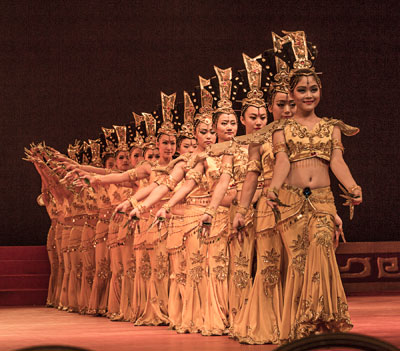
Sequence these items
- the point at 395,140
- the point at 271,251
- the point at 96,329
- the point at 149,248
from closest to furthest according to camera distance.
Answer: the point at 271,251
the point at 96,329
the point at 149,248
the point at 395,140

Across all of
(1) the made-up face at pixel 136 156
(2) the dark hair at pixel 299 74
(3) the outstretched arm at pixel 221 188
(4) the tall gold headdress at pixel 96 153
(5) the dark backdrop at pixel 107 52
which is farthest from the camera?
(5) the dark backdrop at pixel 107 52

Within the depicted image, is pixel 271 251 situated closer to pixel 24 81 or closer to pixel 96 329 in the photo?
pixel 96 329

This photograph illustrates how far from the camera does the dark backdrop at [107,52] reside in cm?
1160

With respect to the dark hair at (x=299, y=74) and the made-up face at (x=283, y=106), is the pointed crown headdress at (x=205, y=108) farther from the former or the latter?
the dark hair at (x=299, y=74)

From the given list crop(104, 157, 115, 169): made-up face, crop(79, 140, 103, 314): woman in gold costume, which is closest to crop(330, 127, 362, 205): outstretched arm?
crop(79, 140, 103, 314): woman in gold costume

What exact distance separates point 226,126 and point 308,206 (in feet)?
5.18

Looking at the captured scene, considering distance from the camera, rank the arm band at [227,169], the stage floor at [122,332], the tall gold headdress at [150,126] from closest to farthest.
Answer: the stage floor at [122,332]
the arm band at [227,169]
the tall gold headdress at [150,126]

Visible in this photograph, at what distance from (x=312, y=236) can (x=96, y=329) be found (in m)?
2.91

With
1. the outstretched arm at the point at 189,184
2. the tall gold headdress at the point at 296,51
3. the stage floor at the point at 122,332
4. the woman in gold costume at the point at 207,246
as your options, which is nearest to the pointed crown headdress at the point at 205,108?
the woman in gold costume at the point at 207,246

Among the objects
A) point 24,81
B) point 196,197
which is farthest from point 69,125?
point 196,197

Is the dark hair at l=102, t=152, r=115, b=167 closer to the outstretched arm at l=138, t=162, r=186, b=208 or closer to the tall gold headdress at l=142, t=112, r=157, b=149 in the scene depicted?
the tall gold headdress at l=142, t=112, r=157, b=149

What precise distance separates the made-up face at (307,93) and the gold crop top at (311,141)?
105mm

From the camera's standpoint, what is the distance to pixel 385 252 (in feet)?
33.5

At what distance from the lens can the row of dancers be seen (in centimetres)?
437
